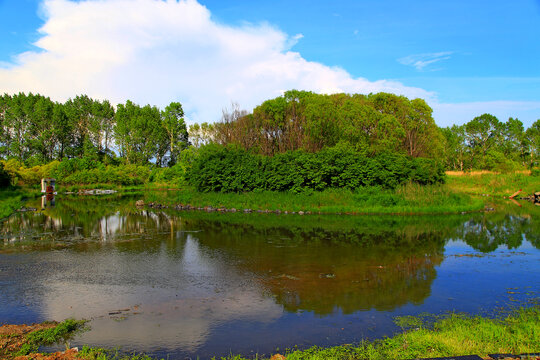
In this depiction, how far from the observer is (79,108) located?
77688 mm

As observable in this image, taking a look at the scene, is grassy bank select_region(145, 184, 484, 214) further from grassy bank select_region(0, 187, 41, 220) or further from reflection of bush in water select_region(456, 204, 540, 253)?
grassy bank select_region(0, 187, 41, 220)

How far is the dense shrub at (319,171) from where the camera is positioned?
96.0 ft

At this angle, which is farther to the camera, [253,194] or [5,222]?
[253,194]

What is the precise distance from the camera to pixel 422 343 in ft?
21.3

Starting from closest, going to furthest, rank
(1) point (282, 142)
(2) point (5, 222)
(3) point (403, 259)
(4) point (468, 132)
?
(3) point (403, 259)
(2) point (5, 222)
(1) point (282, 142)
(4) point (468, 132)

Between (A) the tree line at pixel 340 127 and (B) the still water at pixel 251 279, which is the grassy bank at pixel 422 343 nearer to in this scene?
(B) the still water at pixel 251 279

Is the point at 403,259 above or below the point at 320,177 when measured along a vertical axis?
below

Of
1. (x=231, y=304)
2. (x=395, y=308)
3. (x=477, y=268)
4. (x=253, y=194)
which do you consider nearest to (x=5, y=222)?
(x=253, y=194)

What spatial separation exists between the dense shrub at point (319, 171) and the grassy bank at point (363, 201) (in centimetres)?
84

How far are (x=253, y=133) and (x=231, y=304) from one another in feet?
124

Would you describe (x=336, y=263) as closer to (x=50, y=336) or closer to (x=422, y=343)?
(x=422, y=343)

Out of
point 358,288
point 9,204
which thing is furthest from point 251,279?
point 9,204

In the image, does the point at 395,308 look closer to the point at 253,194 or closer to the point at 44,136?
the point at 253,194

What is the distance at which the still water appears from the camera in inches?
304
